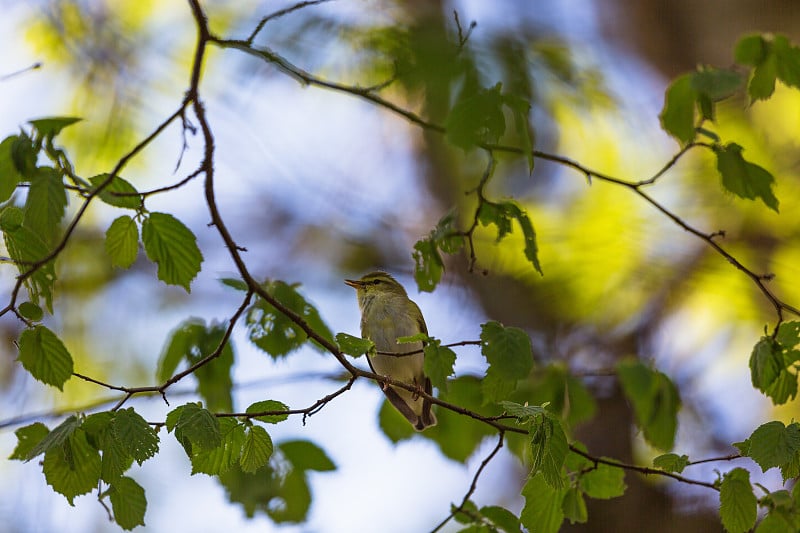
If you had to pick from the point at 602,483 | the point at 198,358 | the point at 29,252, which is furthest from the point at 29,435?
the point at 602,483

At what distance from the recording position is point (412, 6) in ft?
Answer: 11.8

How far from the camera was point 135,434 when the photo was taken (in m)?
1.44

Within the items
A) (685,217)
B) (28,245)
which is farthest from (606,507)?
(28,245)

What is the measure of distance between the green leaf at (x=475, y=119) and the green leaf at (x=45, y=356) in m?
0.86

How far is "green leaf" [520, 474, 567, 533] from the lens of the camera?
1870 mm

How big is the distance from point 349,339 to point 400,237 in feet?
8.70

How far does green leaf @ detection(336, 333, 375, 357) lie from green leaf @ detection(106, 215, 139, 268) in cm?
43

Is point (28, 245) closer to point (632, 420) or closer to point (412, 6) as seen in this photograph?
point (412, 6)

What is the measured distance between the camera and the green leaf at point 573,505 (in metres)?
1.89

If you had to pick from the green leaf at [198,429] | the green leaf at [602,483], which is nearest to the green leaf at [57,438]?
the green leaf at [198,429]

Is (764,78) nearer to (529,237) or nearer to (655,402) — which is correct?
(529,237)

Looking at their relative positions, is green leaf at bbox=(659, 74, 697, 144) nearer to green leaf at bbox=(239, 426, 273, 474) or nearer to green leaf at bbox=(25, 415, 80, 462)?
green leaf at bbox=(239, 426, 273, 474)

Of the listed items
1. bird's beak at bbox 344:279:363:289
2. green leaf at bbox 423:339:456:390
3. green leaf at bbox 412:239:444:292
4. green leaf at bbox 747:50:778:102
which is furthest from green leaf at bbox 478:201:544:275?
bird's beak at bbox 344:279:363:289

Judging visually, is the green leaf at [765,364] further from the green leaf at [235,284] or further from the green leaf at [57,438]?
the green leaf at [57,438]
